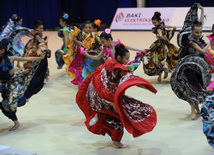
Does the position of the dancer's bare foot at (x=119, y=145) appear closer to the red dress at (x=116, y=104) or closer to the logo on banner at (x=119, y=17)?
the red dress at (x=116, y=104)

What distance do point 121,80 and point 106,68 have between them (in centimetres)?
34

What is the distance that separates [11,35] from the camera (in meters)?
8.65

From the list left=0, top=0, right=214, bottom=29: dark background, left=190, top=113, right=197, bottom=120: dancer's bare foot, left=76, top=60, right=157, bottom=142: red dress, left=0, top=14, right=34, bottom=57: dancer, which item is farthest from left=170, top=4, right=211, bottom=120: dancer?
left=0, top=0, right=214, bottom=29: dark background

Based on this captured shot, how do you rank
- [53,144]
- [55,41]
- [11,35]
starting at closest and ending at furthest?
[53,144] → [11,35] → [55,41]

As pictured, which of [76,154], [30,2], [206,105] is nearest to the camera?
[206,105]

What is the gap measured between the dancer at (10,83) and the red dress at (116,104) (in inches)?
39.6

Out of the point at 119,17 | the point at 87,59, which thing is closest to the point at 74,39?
the point at 87,59

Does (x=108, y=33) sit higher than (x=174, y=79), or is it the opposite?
(x=108, y=33)

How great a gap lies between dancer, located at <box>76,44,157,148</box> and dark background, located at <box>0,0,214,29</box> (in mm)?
11268

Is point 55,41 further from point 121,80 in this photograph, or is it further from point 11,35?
point 121,80

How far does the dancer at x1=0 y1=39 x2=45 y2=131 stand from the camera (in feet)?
16.1

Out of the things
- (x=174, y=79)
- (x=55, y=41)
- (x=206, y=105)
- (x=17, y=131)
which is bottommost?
(x=55, y=41)

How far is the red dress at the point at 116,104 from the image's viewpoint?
4.11 m

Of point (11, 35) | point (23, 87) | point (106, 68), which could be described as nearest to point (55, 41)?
point (11, 35)
